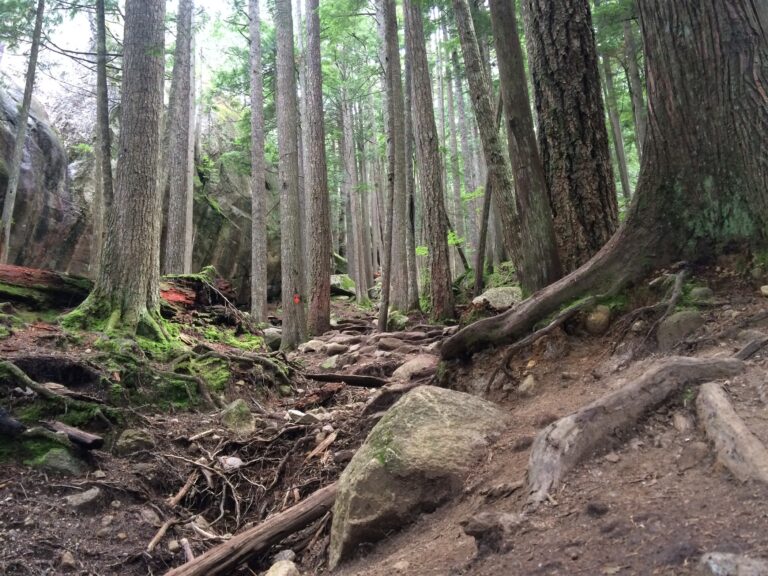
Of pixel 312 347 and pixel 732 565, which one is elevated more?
pixel 312 347

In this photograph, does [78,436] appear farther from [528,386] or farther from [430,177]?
[430,177]

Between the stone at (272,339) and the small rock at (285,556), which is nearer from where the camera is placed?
the small rock at (285,556)

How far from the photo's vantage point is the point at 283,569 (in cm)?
307

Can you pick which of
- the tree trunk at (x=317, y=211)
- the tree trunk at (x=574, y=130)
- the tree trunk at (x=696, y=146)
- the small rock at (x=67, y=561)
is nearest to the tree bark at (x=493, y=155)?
the tree trunk at (x=574, y=130)

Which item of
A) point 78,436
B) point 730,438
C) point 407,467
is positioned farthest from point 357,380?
point 730,438

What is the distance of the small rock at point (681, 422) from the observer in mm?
2482

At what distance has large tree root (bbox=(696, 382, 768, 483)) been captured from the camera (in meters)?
1.98

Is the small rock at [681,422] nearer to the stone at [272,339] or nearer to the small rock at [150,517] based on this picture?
the small rock at [150,517]

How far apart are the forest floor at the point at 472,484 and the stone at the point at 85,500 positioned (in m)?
0.02

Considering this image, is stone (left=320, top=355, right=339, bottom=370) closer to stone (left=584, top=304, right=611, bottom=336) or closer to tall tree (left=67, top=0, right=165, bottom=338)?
tall tree (left=67, top=0, right=165, bottom=338)

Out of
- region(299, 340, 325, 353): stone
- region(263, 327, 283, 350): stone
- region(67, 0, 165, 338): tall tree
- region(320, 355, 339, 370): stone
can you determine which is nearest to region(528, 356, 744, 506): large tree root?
region(67, 0, 165, 338): tall tree

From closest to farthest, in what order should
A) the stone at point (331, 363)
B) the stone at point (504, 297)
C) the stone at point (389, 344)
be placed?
the stone at point (504, 297) → the stone at point (331, 363) → the stone at point (389, 344)

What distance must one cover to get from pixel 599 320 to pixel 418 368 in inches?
115

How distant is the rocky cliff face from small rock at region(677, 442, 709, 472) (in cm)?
1507
